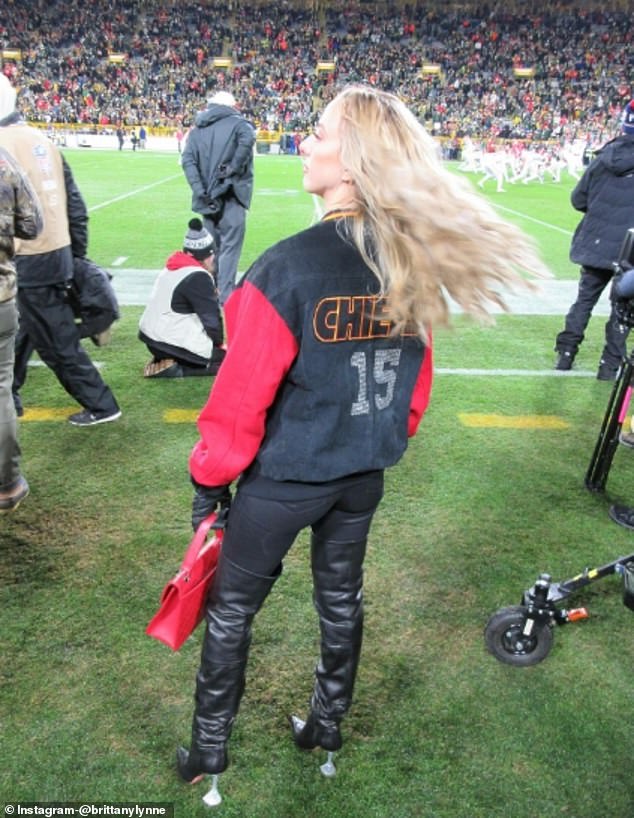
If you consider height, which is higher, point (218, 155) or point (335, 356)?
point (335, 356)

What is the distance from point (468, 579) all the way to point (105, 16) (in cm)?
5605

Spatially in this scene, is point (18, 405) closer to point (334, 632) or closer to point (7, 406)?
point (7, 406)

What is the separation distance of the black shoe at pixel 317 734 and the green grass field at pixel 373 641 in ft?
0.18

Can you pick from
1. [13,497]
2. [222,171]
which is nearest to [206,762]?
[13,497]

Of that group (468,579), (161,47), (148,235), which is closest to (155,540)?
(468,579)

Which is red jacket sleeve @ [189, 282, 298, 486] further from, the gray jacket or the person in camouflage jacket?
the gray jacket

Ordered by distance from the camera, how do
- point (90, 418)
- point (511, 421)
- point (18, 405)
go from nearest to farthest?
point (90, 418) < point (18, 405) < point (511, 421)

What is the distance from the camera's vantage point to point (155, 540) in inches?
141

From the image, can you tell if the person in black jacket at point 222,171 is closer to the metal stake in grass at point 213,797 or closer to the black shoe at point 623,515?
the black shoe at point 623,515

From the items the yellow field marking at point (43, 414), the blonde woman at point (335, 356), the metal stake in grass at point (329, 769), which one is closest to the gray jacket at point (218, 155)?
the yellow field marking at point (43, 414)

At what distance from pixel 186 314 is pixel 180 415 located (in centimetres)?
88

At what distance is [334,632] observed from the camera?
2158mm

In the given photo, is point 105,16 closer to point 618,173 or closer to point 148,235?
point 148,235

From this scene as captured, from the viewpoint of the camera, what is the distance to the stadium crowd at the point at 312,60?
4259cm
